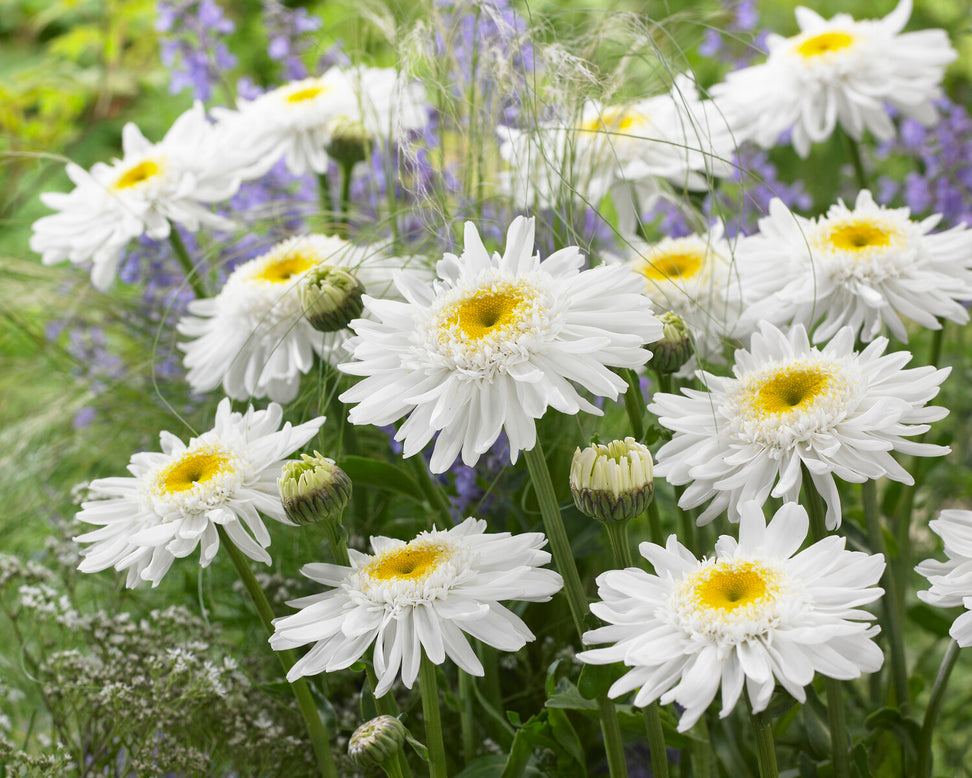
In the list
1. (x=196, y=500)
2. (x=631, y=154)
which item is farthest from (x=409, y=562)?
(x=631, y=154)

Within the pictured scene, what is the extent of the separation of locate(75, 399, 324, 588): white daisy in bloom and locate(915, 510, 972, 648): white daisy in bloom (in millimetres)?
342

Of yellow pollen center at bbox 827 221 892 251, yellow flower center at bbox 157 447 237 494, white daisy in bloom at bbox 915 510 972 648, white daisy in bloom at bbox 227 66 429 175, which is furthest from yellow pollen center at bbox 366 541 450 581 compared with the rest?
white daisy in bloom at bbox 227 66 429 175

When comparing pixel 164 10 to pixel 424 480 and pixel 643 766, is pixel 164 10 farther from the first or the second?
pixel 643 766

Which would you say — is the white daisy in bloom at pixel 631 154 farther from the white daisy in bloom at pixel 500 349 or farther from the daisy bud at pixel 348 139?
the white daisy in bloom at pixel 500 349

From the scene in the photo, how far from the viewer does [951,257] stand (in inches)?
27.0

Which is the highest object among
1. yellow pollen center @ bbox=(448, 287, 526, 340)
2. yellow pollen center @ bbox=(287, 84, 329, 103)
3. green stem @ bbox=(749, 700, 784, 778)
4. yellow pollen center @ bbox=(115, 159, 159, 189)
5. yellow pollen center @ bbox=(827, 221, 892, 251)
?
yellow pollen center @ bbox=(448, 287, 526, 340)

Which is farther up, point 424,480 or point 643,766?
point 424,480

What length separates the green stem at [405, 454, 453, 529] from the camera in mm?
700

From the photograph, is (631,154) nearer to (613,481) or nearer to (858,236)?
(858,236)

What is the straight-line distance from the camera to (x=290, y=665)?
62 centimetres

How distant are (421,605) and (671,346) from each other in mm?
221

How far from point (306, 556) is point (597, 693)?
0.43 meters

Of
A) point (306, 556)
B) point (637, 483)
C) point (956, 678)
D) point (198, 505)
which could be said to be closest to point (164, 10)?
point (306, 556)

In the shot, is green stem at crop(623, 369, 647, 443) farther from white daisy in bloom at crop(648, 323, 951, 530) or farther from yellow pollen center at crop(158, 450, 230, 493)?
yellow pollen center at crop(158, 450, 230, 493)
